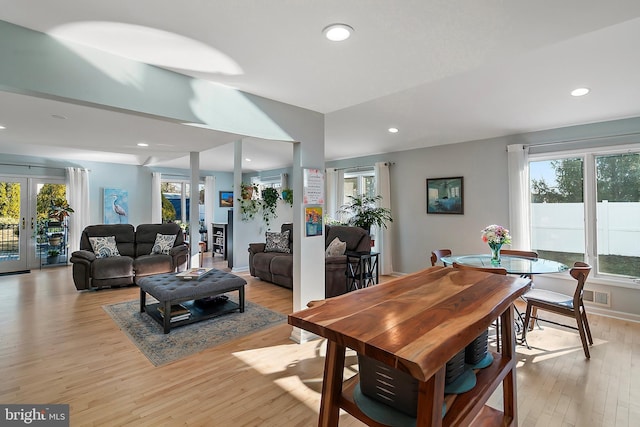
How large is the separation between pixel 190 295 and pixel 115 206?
221 inches

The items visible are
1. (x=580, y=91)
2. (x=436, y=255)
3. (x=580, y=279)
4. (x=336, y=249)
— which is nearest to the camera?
(x=580, y=279)

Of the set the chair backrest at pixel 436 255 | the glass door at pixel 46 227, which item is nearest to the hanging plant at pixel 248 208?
the chair backrest at pixel 436 255

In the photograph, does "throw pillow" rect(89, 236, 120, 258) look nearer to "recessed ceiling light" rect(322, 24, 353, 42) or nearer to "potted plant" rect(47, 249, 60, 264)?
"potted plant" rect(47, 249, 60, 264)

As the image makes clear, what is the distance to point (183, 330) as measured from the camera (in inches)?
130

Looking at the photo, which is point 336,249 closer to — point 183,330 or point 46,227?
point 183,330

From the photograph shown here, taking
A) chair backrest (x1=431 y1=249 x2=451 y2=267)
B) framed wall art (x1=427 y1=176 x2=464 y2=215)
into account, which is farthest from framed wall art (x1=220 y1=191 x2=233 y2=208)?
chair backrest (x1=431 y1=249 x2=451 y2=267)

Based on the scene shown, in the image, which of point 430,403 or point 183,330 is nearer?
point 430,403

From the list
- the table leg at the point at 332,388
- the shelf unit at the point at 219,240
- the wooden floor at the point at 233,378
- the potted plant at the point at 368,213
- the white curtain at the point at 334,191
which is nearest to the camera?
the table leg at the point at 332,388

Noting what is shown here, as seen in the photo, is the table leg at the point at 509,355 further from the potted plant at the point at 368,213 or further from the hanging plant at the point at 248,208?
the hanging plant at the point at 248,208

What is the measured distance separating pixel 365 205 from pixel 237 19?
485cm

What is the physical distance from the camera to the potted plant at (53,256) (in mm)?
6672

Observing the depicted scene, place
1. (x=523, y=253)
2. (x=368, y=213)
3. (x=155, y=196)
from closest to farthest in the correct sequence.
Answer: (x=523, y=253), (x=368, y=213), (x=155, y=196)

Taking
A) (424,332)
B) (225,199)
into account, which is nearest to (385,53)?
(424,332)

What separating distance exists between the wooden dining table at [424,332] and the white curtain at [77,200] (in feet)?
26.0
